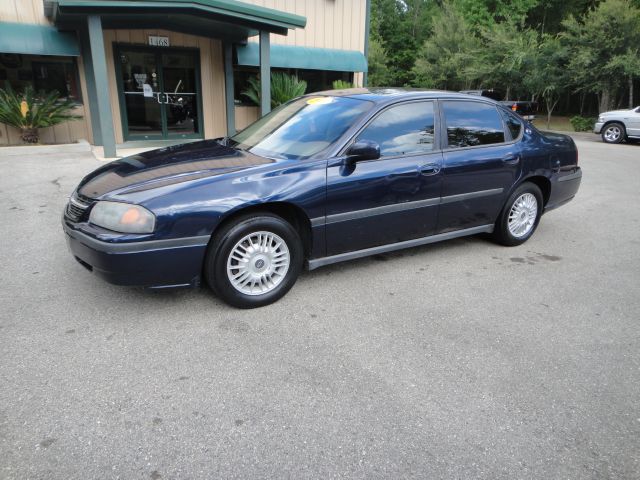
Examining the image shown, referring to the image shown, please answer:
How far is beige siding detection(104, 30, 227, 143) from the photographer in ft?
39.5

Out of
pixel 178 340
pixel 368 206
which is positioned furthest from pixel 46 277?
pixel 368 206

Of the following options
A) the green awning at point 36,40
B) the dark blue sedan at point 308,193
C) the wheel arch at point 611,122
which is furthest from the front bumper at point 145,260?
the wheel arch at point 611,122

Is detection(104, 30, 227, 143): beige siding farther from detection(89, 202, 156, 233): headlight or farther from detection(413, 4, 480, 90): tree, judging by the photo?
detection(413, 4, 480, 90): tree

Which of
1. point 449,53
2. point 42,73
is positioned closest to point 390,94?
point 42,73

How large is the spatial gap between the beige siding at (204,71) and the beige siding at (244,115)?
0.61 metres

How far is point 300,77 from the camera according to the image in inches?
617

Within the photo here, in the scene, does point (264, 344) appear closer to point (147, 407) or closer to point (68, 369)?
point (147, 407)

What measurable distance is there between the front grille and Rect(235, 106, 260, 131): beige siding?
11.4 meters

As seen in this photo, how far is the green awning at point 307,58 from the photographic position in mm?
13185

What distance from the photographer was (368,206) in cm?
392

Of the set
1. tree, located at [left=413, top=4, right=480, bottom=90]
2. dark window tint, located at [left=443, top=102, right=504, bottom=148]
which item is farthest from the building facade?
tree, located at [left=413, top=4, right=480, bottom=90]

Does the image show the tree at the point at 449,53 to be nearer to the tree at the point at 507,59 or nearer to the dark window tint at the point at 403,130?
the tree at the point at 507,59

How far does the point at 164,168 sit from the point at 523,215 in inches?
148

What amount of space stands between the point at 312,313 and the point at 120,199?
1.58 meters
